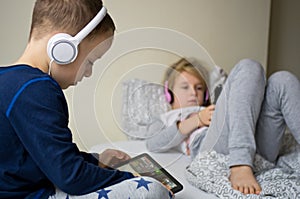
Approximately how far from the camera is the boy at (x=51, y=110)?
633 mm

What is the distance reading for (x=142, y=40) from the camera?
0.90m

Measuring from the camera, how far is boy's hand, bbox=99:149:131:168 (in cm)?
88

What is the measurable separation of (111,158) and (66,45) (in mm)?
320

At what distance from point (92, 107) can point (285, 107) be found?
1.79 ft

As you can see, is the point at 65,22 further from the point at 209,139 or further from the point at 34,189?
the point at 209,139

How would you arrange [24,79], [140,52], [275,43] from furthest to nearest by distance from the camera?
[275,43], [140,52], [24,79]

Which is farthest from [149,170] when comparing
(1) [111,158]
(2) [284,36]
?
(2) [284,36]

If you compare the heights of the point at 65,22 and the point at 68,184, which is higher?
the point at 65,22

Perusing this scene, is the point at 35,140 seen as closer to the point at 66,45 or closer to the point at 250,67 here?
the point at 66,45

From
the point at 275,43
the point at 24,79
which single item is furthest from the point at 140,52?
the point at 275,43

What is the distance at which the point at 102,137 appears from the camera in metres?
0.97

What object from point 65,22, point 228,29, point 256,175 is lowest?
point 256,175

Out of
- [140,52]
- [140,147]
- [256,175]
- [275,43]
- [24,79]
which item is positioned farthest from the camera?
[275,43]

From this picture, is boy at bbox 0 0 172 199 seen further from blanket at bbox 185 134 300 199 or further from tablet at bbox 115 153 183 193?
blanket at bbox 185 134 300 199
